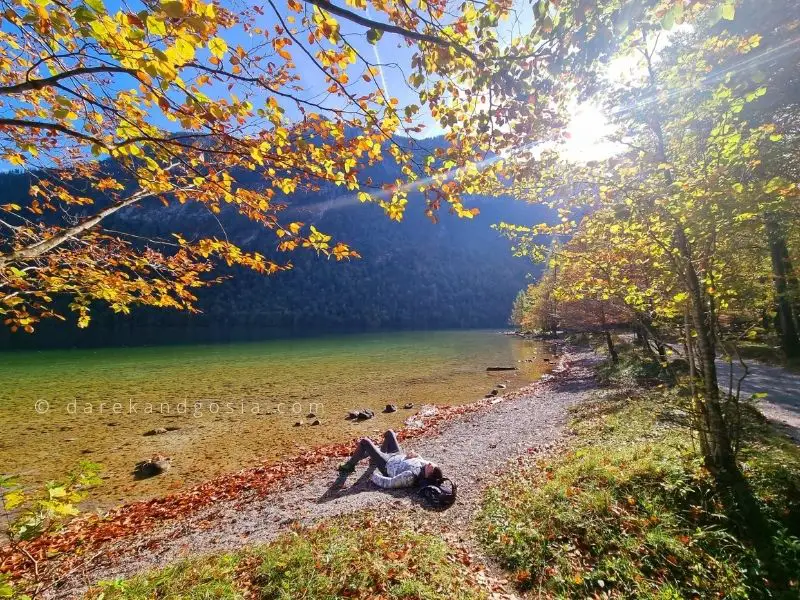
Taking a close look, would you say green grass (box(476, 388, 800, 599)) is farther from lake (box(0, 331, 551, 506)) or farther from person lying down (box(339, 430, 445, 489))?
lake (box(0, 331, 551, 506))

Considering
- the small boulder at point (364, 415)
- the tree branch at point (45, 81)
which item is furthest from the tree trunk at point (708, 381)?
the small boulder at point (364, 415)

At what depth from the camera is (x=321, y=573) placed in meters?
5.01

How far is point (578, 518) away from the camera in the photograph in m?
5.86

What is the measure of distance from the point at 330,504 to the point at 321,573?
3201mm

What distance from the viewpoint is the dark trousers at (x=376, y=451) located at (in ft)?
30.7

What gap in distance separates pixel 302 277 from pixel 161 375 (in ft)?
474

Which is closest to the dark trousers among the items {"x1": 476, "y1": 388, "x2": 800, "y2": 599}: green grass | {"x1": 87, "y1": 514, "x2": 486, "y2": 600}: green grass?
{"x1": 476, "y1": 388, "x2": 800, "y2": 599}: green grass

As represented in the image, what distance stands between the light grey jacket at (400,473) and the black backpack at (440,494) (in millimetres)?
486

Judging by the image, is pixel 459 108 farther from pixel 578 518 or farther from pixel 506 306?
pixel 506 306

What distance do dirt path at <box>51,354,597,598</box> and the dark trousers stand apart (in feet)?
1.49

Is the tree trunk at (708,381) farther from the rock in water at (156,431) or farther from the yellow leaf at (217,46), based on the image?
the rock in water at (156,431)

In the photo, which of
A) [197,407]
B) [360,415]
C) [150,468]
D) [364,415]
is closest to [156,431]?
[197,407]

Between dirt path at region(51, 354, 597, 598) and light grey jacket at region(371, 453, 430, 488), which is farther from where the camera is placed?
light grey jacket at region(371, 453, 430, 488)

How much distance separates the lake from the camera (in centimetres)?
1217
